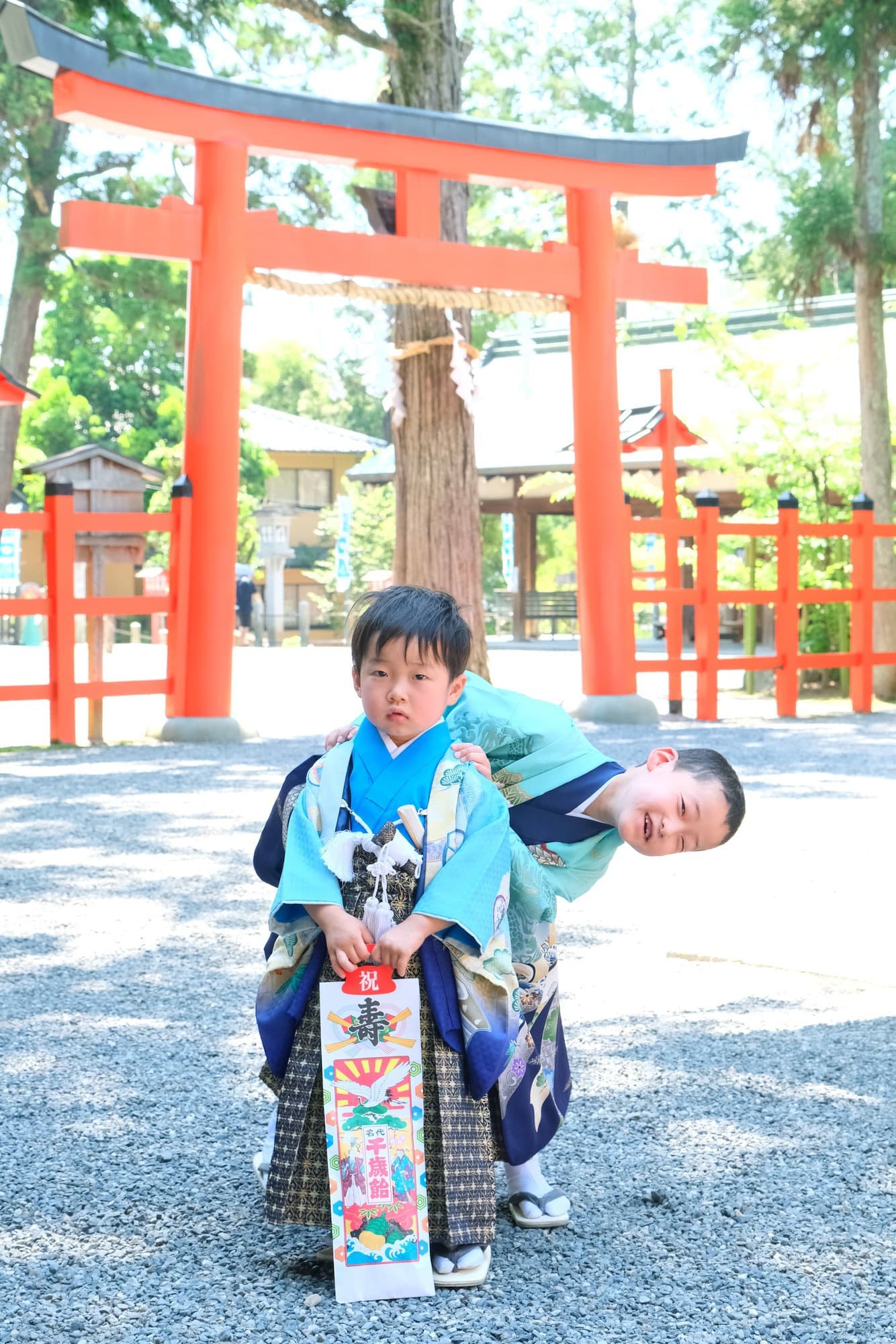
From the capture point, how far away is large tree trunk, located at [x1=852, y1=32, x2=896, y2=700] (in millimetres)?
10086

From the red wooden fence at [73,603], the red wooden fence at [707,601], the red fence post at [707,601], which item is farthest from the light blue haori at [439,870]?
the red fence post at [707,601]

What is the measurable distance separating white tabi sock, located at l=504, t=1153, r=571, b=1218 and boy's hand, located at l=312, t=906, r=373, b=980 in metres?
0.47

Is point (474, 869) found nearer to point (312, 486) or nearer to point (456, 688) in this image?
point (456, 688)

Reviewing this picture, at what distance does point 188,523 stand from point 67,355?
59.3 ft

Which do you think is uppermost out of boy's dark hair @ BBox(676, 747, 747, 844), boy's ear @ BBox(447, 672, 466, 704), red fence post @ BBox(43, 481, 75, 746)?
red fence post @ BBox(43, 481, 75, 746)

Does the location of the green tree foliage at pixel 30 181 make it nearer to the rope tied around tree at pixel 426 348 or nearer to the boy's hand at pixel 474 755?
the rope tied around tree at pixel 426 348

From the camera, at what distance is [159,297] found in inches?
504

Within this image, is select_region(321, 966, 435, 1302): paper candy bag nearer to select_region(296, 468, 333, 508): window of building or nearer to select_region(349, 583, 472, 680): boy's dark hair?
select_region(349, 583, 472, 680): boy's dark hair

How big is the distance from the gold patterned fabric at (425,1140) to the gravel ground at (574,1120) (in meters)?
0.09

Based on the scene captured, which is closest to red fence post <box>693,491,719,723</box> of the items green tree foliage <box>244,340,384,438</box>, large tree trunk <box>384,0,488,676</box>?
large tree trunk <box>384,0,488,676</box>

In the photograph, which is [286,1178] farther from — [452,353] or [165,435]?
[165,435]

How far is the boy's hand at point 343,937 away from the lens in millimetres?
1766

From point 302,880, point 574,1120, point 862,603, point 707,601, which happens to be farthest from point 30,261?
point 302,880

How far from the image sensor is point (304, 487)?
2933 cm
